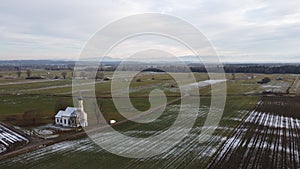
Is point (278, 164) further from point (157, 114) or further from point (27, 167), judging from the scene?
point (157, 114)

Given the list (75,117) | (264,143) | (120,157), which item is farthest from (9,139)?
(264,143)

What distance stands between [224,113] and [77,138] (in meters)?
20.8

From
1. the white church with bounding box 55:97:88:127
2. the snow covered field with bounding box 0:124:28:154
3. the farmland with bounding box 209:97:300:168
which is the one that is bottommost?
the farmland with bounding box 209:97:300:168

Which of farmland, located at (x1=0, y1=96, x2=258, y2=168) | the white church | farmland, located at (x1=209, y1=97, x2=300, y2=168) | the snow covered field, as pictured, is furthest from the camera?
the white church

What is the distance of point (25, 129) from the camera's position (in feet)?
98.8

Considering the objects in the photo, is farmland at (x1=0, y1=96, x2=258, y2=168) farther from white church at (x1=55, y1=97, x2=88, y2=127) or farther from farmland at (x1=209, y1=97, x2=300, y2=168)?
white church at (x1=55, y1=97, x2=88, y2=127)

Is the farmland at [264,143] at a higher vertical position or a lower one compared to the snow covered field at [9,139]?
lower

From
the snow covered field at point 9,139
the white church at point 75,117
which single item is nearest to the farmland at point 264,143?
the white church at point 75,117

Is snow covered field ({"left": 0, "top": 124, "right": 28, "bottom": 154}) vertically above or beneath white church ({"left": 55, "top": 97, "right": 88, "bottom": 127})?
beneath

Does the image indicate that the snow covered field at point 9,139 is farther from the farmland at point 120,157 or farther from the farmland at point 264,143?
the farmland at point 264,143

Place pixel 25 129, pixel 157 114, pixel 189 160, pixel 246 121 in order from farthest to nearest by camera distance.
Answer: pixel 157 114 → pixel 246 121 → pixel 25 129 → pixel 189 160

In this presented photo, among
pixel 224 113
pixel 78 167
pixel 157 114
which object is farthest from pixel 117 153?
pixel 224 113

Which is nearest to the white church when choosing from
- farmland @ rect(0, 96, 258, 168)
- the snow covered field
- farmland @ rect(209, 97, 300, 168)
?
farmland @ rect(0, 96, 258, 168)

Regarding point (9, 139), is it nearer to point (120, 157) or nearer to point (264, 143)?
point (120, 157)
